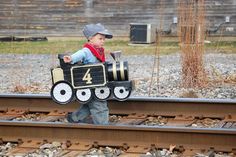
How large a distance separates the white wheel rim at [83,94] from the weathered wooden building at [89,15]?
17.2 m

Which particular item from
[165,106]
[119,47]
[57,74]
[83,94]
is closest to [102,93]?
[83,94]

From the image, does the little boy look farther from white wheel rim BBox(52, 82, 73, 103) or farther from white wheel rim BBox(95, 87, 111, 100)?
white wheel rim BBox(52, 82, 73, 103)

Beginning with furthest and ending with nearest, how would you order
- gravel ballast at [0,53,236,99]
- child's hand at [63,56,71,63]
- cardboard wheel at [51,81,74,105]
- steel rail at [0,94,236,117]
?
gravel ballast at [0,53,236,99] < steel rail at [0,94,236,117] < cardboard wheel at [51,81,74,105] < child's hand at [63,56,71,63]

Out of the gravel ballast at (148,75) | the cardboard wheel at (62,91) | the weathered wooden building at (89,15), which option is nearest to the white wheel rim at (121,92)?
the cardboard wheel at (62,91)

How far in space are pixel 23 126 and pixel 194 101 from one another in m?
2.33

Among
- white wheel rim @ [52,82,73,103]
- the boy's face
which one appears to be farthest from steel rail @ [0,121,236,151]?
the boy's face

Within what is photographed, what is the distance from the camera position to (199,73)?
10.3 m

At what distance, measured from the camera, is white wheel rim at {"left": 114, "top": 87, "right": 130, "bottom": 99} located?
23.0ft

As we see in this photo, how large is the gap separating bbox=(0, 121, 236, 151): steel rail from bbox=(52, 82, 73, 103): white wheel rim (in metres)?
0.36

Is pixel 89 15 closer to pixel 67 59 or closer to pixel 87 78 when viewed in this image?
pixel 87 78

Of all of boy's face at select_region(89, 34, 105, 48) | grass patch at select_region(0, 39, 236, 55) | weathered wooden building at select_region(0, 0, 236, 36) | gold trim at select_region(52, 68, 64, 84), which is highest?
weathered wooden building at select_region(0, 0, 236, 36)

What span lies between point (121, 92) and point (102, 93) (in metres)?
0.25

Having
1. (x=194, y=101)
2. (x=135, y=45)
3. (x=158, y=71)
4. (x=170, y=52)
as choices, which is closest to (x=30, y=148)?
(x=194, y=101)

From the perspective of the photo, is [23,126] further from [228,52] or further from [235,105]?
[228,52]
